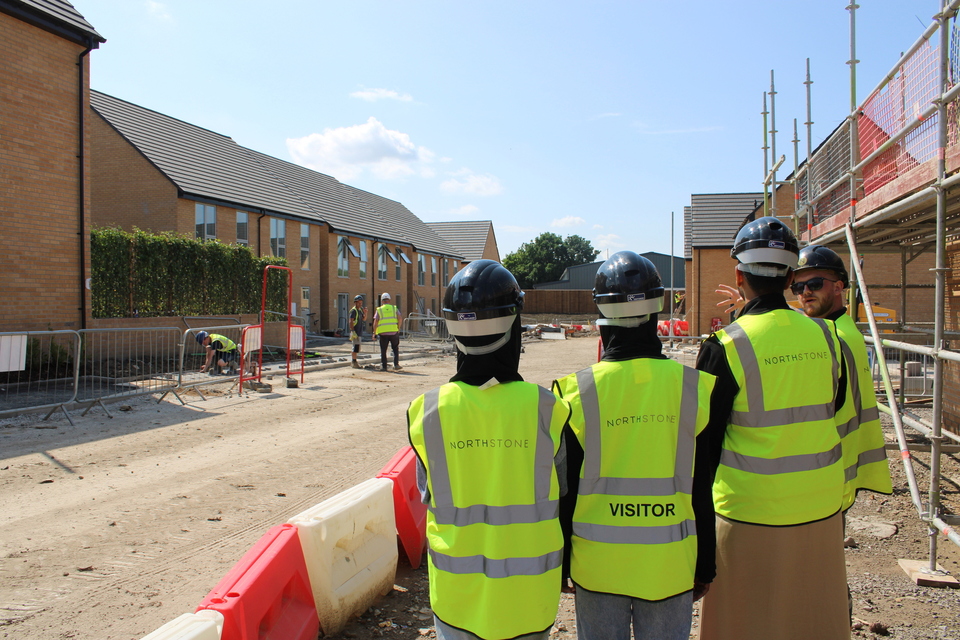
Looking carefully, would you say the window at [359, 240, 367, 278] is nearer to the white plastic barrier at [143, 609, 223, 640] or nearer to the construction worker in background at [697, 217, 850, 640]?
the white plastic barrier at [143, 609, 223, 640]

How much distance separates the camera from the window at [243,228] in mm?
23891

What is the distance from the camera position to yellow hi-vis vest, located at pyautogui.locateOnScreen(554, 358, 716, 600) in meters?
2.11

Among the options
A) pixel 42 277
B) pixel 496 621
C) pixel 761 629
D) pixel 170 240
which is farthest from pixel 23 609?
pixel 170 240

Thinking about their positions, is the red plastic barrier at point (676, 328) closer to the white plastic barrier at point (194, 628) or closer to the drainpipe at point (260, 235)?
the drainpipe at point (260, 235)

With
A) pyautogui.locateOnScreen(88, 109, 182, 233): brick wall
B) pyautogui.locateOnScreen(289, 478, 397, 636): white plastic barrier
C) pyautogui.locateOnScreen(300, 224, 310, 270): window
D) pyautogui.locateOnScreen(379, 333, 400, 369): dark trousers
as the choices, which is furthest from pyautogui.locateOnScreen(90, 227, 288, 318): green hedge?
pyautogui.locateOnScreen(289, 478, 397, 636): white plastic barrier

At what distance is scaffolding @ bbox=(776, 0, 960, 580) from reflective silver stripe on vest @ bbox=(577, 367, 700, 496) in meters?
2.97

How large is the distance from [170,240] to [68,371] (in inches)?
216

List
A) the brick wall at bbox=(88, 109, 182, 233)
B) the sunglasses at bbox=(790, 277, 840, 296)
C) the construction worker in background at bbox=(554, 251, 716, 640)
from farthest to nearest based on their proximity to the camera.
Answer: the brick wall at bbox=(88, 109, 182, 233) → the sunglasses at bbox=(790, 277, 840, 296) → the construction worker in background at bbox=(554, 251, 716, 640)

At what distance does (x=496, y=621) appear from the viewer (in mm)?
1945

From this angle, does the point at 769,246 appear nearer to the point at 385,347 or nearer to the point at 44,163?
the point at 385,347

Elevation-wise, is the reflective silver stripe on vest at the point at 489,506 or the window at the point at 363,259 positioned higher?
the window at the point at 363,259

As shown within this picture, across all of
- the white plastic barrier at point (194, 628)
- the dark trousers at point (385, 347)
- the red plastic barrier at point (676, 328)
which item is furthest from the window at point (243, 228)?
the white plastic barrier at point (194, 628)

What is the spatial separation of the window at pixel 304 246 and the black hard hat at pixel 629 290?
26.6m

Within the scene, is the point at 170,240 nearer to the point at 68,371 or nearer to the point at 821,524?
the point at 68,371
